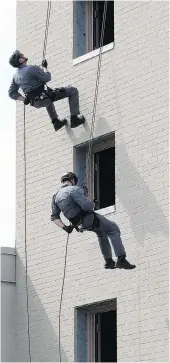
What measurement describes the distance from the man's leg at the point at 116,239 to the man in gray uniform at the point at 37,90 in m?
2.94

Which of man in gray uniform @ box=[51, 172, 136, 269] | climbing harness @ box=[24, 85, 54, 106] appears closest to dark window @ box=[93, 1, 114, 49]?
climbing harness @ box=[24, 85, 54, 106]

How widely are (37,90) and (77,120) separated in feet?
3.31

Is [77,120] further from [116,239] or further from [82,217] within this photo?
[116,239]

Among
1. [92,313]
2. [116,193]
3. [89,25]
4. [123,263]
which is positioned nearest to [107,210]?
[116,193]

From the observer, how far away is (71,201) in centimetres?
2942

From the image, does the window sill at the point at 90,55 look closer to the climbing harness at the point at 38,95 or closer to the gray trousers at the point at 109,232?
the climbing harness at the point at 38,95

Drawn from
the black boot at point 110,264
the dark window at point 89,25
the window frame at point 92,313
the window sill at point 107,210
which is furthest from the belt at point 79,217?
the dark window at point 89,25

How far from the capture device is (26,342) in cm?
3216

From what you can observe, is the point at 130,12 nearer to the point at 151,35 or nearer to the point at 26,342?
the point at 151,35

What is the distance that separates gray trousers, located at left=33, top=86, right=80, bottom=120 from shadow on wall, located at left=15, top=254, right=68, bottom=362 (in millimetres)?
2643

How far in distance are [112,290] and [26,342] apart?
2.16 metres

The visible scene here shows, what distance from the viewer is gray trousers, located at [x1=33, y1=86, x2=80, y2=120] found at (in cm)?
3173

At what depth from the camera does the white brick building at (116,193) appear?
3020 cm

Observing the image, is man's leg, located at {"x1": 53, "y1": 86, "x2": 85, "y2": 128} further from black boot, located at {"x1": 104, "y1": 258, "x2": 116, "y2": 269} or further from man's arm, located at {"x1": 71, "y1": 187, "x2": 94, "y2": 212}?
black boot, located at {"x1": 104, "y1": 258, "x2": 116, "y2": 269}
